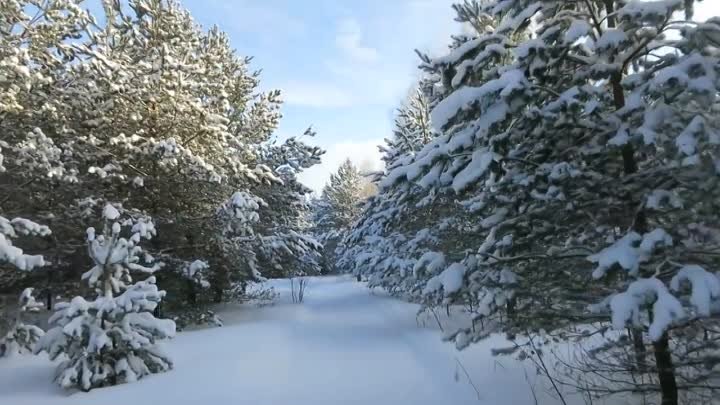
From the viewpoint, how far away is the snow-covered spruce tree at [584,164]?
3.02 m

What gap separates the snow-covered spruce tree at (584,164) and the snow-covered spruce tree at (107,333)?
4.26 meters

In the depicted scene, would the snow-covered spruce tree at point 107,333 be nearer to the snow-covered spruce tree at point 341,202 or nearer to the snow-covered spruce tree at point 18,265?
the snow-covered spruce tree at point 18,265

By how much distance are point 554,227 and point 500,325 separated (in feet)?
3.21

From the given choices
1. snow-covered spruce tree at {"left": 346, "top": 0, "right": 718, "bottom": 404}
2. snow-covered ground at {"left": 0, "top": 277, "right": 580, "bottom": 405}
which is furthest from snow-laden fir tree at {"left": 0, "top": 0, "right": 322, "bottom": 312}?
snow-covered spruce tree at {"left": 346, "top": 0, "right": 718, "bottom": 404}

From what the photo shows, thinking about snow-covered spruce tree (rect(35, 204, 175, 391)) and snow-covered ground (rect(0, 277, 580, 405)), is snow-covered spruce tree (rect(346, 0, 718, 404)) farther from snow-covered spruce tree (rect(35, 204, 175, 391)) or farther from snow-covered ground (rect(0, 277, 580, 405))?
snow-covered spruce tree (rect(35, 204, 175, 391))

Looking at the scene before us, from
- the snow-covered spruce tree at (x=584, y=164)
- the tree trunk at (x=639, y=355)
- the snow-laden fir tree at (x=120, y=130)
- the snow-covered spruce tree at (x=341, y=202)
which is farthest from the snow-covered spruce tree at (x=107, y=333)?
the snow-covered spruce tree at (x=341, y=202)

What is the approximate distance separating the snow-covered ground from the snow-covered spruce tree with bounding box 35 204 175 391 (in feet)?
0.81

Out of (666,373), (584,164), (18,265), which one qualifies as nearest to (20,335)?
(18,265)

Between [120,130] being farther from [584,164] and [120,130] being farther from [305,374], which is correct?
[584,164]

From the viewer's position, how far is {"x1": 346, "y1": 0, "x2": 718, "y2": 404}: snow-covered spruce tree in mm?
3023

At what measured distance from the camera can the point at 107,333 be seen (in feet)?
19.5

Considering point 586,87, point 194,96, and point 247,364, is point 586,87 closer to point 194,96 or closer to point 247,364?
point 247,364

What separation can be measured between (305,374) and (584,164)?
4.40 meters

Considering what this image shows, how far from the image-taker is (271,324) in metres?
10.6
